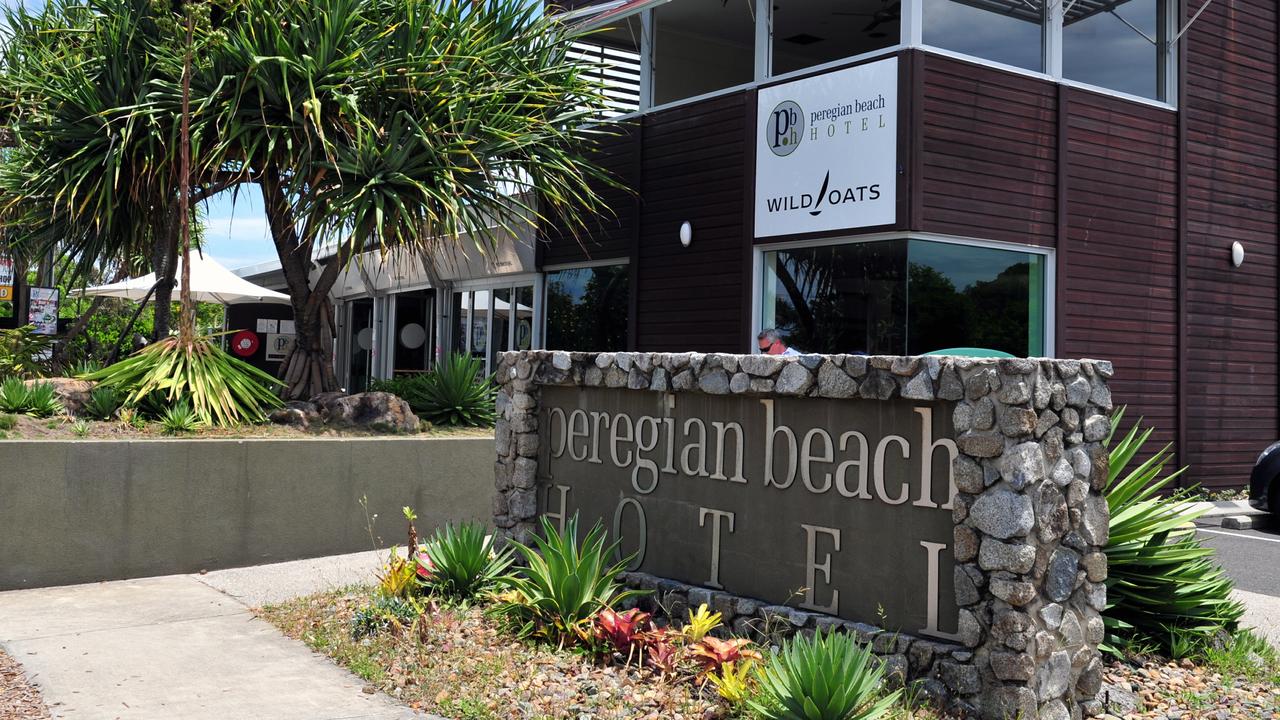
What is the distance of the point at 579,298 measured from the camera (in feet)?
53.8

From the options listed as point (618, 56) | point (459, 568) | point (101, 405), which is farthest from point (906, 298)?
point (101, 405)

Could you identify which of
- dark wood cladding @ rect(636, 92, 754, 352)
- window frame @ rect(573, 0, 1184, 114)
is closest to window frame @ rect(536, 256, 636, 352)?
dark wood cladding @ rect(636, 92, 754, 352)

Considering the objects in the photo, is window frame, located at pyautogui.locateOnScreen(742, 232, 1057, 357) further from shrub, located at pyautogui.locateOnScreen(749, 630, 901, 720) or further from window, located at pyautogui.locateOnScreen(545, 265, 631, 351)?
shrub, located at pyautogui.locateOnScreen(749, 630, 901, 720)

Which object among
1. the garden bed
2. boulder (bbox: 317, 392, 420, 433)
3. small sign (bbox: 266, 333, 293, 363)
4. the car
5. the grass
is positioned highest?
small sign (bbox: 266, 333, 293, 363)

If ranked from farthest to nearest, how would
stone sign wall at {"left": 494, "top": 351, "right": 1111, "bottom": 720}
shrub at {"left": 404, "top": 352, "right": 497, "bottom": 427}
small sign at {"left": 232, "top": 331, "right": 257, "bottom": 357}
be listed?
small sign at {"left": 232, "top": 331, "right": 257, "bottom": 357} < shrub at {"left": 404, "top": 352, "right": 497, "bottom": 427} < stone sign wall at {"left": 494, "top": 351, "right": 1111, "bottom": 720}

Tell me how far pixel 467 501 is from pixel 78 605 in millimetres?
3526

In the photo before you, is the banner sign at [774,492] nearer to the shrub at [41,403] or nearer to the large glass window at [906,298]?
the shrub at [41,403]

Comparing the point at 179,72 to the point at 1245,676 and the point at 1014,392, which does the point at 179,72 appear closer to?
the point at 1014,392

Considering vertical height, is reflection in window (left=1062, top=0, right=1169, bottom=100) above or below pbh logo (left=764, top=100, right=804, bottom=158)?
above

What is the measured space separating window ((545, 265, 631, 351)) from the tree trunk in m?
4.81

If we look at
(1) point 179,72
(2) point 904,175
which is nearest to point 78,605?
(1) point 179,72

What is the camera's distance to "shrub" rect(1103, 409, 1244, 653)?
239 inches

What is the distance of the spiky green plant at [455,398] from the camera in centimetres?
1118

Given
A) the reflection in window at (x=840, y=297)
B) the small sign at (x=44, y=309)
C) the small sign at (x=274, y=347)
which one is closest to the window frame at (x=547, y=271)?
the reflection in window at (x=840, y=297)
